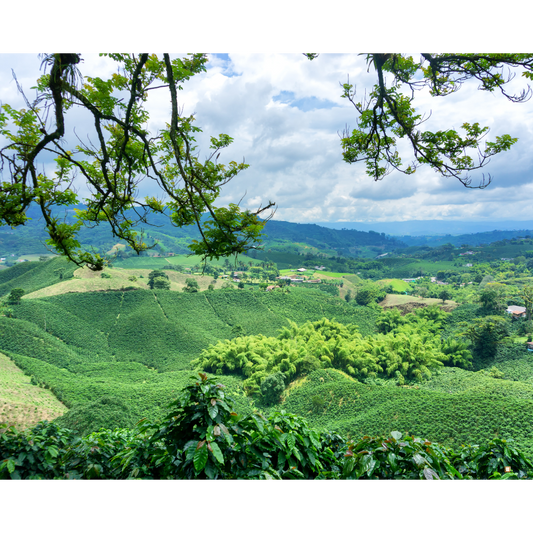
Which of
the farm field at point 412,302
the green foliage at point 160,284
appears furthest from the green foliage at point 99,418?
the farm field at point 412,302

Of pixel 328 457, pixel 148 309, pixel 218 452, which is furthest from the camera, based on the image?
pixel 148 309

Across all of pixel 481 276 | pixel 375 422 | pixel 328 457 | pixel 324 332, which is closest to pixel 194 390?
pixel 328 457

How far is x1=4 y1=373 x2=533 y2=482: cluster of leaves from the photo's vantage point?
67.7 inches

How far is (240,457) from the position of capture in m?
1.82

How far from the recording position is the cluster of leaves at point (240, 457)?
172 centimetres

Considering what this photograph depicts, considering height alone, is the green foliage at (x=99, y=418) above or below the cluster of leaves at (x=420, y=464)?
below

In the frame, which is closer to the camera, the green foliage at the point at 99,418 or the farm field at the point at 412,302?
the green foliage at the point at 99,418

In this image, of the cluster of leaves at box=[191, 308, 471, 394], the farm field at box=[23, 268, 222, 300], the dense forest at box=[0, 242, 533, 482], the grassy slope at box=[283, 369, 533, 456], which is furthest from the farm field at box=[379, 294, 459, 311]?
the farm field at box=[23, 268, 222, 300]

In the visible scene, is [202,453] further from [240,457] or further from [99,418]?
[99,418]

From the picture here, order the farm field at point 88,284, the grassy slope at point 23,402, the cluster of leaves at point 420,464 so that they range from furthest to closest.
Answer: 1. the farm field at point 88,284
2. the grassy slope at point 23,402
3. the cluster of leaves at point 420,464

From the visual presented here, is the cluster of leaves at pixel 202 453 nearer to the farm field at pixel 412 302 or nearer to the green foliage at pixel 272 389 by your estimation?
the green foliage at pixel 272 389
